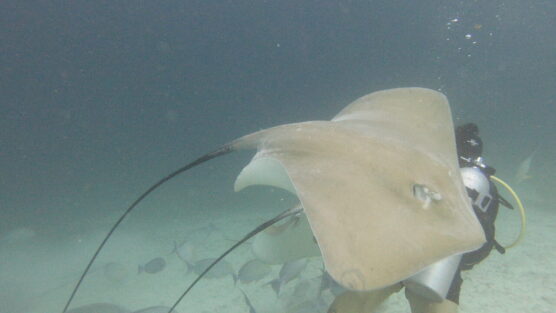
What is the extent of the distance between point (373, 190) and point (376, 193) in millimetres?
25

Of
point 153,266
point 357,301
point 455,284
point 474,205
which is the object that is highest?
point 474,205

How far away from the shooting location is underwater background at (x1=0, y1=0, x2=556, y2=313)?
8.91m

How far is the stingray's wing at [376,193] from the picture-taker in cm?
134

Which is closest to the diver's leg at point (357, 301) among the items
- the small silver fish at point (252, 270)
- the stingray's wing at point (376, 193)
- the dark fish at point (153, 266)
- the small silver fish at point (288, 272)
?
the stingray's wing at point (376, 193)

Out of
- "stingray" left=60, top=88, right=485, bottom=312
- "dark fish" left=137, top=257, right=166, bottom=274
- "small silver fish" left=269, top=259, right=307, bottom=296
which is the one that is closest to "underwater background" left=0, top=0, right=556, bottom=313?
"small silver fish" left=269, top=259, right=307, bottom=296

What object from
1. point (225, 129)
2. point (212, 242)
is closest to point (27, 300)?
point (212, 242)

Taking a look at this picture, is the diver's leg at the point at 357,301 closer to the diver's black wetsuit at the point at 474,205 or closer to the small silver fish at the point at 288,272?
the diver's black wetsuit at the point at 474,205

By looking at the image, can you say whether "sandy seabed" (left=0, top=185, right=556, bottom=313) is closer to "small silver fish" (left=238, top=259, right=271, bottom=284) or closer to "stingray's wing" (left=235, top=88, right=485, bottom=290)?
"small silver fish" (left=238, top=259, right=271, bottom=284)

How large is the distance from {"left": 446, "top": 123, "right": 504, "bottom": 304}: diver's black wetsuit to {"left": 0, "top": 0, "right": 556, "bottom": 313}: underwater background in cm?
221

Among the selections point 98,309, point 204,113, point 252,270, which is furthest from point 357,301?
point 204,113

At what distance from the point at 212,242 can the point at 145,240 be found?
4.38m

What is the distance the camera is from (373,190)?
1.66 metres

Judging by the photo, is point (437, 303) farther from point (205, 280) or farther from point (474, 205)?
point (205, 280)

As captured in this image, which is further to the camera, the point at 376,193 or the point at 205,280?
Answer: the point at 205,280
